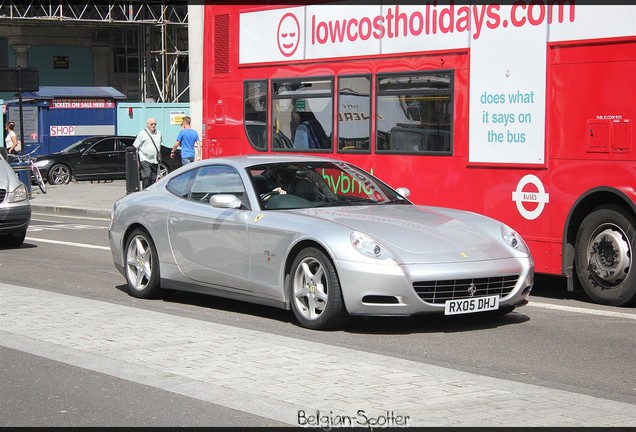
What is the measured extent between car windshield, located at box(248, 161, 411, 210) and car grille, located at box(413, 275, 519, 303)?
1535 millimetres

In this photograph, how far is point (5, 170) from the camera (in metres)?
16.8

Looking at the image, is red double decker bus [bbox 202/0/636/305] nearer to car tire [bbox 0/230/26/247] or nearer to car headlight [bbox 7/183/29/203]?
car headlight [bbox 7/183/29/203]

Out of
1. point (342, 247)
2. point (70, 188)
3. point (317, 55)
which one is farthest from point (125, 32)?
point (342, 247)

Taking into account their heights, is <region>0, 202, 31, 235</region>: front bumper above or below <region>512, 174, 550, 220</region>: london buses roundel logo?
below

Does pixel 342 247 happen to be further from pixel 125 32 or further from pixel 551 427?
pixel 125 32

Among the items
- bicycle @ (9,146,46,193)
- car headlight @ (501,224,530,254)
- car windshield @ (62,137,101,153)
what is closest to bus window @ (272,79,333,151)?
car headlight @ (501,224,530,254)

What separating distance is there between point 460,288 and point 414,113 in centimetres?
380

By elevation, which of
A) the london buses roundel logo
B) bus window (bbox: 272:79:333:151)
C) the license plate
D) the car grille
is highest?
bus window (bbox: 272:79:333:151)

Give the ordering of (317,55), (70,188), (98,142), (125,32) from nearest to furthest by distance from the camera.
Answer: (317,55)
(70,188)
(98,142)
(125,32)

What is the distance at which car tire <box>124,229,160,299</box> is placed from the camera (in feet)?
35.5

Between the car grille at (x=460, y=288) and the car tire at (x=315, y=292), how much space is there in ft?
2.13

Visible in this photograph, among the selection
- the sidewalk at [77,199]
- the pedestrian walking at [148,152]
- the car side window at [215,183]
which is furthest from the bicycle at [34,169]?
the car side window at [215,183]

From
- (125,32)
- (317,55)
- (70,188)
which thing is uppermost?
(125,32)

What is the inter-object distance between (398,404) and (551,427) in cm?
92
